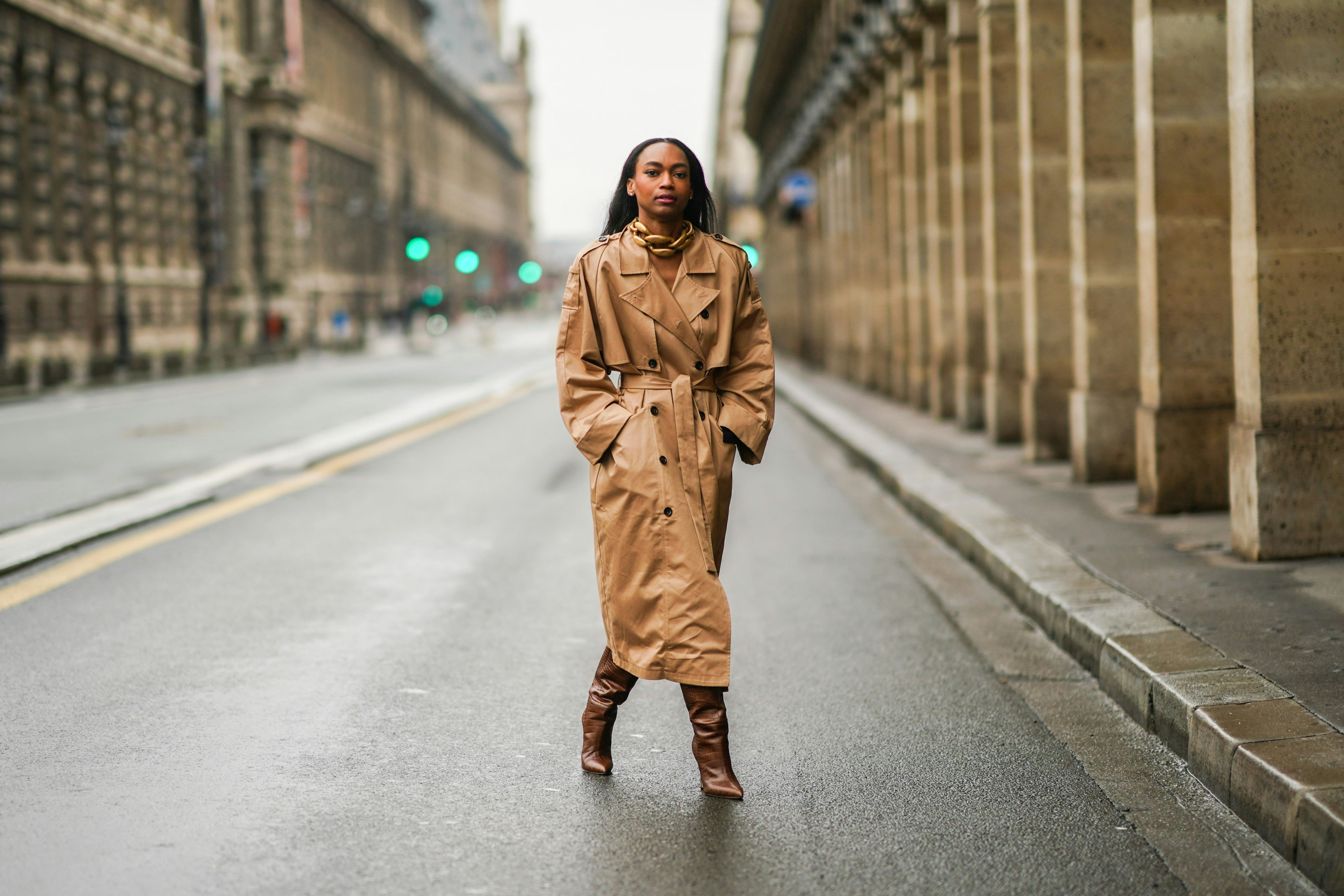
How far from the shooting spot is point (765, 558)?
27.6ft

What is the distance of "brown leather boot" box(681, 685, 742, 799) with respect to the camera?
406cm

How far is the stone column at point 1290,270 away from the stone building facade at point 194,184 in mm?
24383

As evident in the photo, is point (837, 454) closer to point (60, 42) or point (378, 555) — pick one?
point (378, 555)

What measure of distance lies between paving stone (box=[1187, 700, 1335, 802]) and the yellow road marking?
524 cm

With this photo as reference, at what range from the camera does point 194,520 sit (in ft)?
32.3

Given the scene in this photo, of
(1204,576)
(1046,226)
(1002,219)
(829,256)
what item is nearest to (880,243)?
(829,256)

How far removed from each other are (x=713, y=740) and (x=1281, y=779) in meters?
1.42

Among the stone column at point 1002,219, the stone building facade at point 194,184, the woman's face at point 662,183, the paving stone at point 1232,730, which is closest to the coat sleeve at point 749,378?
the woman's face at point 662,183

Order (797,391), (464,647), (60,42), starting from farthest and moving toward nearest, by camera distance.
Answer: (60,42) < (797,391) < (464,647)

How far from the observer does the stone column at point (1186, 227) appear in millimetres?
8602

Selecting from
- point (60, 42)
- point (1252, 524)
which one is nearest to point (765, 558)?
point (1252, 524)

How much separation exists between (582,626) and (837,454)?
8.64m

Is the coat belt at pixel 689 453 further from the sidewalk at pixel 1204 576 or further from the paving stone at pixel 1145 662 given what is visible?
the sidewalk at pixel 1204 576

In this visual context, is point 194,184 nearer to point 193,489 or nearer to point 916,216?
point 916,216
